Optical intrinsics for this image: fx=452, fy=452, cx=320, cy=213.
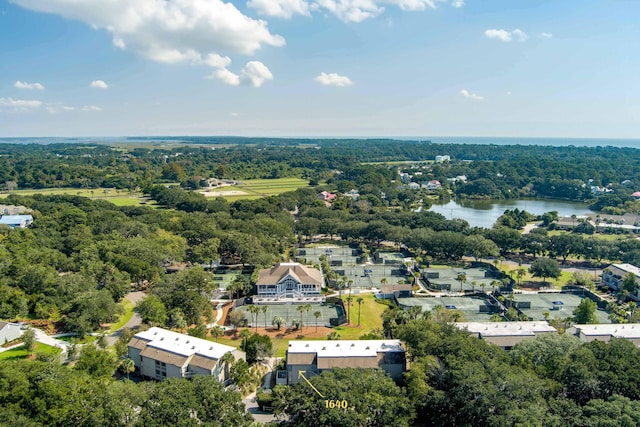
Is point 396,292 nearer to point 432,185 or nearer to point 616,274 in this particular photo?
point 616,274

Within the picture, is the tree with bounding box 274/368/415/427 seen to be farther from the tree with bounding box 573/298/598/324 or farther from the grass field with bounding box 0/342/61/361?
the tree with bounding box 573/298/598/324

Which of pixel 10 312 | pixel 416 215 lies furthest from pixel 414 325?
pixel 416 215

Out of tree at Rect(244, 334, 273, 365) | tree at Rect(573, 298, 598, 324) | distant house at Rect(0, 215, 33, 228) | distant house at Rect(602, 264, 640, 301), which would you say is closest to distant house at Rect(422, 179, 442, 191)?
distant house at Rect(602, 264, 640, 301)

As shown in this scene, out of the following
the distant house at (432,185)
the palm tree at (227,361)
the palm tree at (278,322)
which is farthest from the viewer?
the distant house at (432,185)

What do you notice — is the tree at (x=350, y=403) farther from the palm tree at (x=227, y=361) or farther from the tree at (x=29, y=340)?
the tree at (x=29, y=340)

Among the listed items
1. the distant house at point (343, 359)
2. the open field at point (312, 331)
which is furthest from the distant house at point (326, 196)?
the distant house at point (343, 359)

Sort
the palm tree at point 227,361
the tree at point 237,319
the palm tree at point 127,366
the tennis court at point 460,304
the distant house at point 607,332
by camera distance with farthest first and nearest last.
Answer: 1. the tennis court at point 460,304
2. the tree at point 237,319
3. the distant house at point 607,332
4. the palm tree at point 127,366
5. the palm tree at point 227,361
